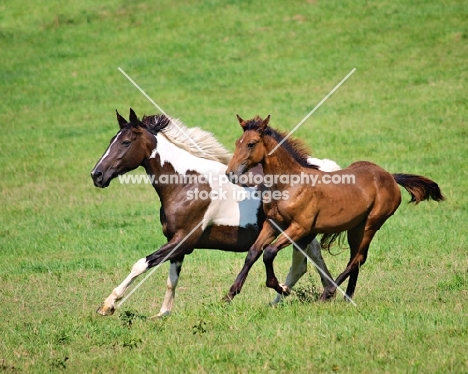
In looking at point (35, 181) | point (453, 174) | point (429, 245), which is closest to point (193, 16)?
point (35, 181)

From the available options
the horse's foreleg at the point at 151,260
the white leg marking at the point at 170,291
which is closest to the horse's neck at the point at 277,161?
the horse's foreleg at the point at 151,260

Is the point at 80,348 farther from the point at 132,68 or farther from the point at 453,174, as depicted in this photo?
the point at 132,68

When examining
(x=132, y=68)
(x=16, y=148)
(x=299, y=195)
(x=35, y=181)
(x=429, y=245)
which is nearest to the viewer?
(x=299, y=195)

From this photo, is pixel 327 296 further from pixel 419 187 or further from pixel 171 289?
pixel 419 187

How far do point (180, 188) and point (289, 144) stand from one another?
137 cm

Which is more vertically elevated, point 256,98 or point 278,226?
point 278,226

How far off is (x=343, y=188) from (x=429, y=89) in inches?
657

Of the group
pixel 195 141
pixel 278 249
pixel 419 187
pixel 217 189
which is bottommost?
pixel 419 187

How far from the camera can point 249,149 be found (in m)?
8.78

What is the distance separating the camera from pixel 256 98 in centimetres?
2609

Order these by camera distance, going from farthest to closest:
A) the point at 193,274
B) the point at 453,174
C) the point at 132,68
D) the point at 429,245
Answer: the point at 132,68 < the point at 453,174 < the point at 429,245 < the point at 193,274

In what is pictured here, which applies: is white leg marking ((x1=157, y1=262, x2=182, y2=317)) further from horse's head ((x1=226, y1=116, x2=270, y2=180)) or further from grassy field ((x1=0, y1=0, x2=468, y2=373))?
horse's head ((x1=226, y1=116, x2=270, y2=180))

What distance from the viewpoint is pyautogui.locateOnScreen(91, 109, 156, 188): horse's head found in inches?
373

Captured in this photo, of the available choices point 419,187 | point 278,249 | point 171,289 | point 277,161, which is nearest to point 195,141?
point 277,161
